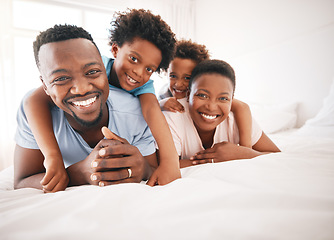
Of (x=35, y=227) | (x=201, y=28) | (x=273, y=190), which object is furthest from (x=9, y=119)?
(x=201, y=28)

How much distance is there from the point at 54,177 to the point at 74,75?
13.8 inches

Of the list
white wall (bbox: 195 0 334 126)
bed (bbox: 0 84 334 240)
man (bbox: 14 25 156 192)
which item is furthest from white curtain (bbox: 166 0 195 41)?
bed (bbox: 0 84 334 240)

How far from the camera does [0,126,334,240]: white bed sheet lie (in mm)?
362

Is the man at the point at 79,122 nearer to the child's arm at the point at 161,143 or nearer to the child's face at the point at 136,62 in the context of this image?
the child's arm at the point at 161,143

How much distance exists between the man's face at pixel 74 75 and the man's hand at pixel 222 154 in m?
0.54

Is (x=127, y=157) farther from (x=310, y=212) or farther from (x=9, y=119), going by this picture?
(x=9, y=119)

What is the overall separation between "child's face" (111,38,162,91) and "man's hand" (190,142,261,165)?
20.8 inches

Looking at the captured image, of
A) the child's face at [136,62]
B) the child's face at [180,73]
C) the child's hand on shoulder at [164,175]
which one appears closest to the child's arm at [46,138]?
the child's hand on shoulder at [164,175]

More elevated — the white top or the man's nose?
the man's nose

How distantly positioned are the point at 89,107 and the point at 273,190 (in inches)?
25.5

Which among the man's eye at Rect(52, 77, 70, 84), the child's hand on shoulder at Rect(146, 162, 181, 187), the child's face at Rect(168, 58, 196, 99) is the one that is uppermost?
the child's face at Rect(168, 58, 196, 99)

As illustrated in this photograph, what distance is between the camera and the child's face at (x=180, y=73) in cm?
139

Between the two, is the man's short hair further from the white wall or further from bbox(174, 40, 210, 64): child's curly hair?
the white wall

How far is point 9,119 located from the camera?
8.98 feet
